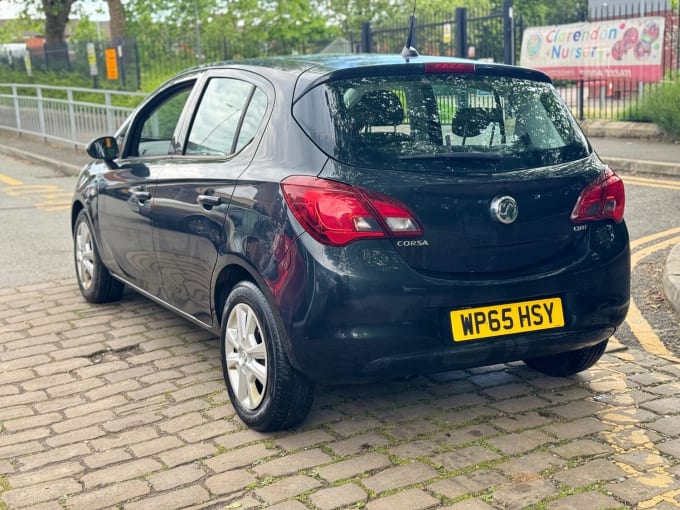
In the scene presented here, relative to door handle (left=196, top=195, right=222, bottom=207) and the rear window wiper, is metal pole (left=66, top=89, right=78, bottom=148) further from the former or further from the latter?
the rear window wiper

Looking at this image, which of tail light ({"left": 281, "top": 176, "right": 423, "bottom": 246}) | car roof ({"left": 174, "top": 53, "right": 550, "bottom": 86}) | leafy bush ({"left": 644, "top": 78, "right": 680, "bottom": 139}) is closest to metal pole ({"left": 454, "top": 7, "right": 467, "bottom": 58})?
leafy bush ({"left": 644, "top": 78, "right": 680, "bottom": 139})

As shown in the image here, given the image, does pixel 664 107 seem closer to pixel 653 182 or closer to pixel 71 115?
pixel 653 182

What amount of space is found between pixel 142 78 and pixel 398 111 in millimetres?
28626

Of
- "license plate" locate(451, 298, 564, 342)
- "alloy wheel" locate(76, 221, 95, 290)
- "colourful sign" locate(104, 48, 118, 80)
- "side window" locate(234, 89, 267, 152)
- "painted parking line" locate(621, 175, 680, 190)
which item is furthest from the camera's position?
"colourful sign" locate(104, 48, 118, 80)

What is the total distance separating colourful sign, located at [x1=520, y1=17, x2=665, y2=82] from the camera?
17734 millimetres

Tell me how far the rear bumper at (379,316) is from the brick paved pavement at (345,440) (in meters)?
0.37

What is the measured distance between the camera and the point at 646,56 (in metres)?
17.8

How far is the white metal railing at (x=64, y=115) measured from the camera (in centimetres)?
1645

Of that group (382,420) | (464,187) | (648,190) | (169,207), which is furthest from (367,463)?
(648,190)

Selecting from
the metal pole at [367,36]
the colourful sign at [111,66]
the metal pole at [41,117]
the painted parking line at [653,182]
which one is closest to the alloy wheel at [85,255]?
the painted parking line at [653,182]

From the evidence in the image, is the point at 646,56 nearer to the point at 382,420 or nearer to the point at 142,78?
the point at 382,420

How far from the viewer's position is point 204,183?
4766 millimetres

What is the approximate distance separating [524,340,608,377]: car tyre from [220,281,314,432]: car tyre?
1.38m

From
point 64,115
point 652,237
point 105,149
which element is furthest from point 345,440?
point 64,115
